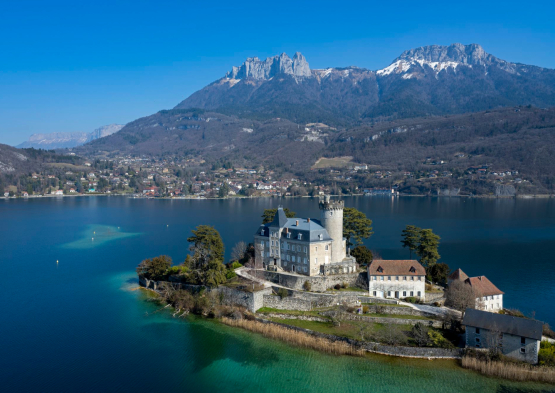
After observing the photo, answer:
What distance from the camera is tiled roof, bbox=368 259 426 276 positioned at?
3306 cm

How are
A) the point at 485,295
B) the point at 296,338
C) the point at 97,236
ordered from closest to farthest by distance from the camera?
the point at 296,338 < the point at 485,295 < the point at 97,236

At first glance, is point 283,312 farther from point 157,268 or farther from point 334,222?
point 157,268

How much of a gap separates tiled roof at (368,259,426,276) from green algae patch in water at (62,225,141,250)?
45.1 meters

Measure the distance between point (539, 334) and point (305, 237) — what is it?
17330 millimetres

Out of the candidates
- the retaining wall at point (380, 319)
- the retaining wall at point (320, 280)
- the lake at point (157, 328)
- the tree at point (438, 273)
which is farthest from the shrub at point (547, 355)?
the retaining wall at point (320, 280)

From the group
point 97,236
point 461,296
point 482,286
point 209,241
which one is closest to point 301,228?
point 209,241

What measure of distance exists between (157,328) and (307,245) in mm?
13093

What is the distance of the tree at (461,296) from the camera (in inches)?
1197

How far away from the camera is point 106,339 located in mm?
30172

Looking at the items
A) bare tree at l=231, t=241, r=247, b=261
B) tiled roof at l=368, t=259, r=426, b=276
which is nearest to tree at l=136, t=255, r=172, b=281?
bare tree at l=231, t=241, r=247, b=261

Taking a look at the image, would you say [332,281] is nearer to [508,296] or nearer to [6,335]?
[508,296]

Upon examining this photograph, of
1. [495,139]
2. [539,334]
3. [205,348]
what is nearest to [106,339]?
[205,348]

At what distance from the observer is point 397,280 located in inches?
1308

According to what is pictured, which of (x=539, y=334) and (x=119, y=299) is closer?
(x=539, y=334)
